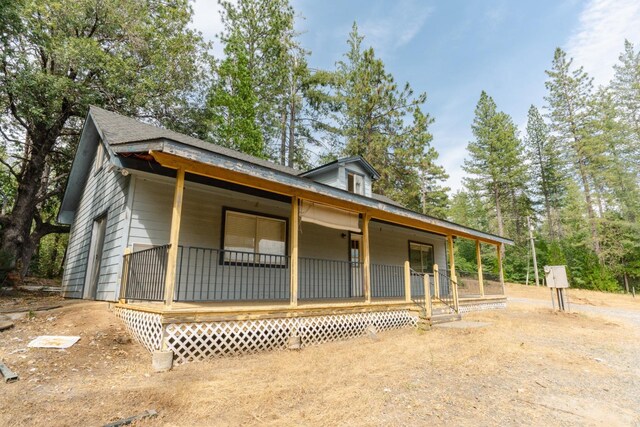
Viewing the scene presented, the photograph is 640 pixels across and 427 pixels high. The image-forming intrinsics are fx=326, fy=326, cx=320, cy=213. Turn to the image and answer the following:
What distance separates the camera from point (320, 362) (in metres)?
5.02

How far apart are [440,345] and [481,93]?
32.5 meters

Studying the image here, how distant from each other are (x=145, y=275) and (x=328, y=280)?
220 inches

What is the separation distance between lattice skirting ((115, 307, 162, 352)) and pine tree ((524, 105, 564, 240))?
38.5 m

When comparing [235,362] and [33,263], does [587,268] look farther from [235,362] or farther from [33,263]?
[33,263]

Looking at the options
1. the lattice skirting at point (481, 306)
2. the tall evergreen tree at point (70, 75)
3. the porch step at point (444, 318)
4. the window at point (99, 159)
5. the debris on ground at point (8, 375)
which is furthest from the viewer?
the tall evergreen tree at point (70, 75)

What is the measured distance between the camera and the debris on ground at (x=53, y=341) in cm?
467

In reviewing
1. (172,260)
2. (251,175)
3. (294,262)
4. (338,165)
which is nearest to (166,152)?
(251,175)

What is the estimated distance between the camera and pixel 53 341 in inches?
190

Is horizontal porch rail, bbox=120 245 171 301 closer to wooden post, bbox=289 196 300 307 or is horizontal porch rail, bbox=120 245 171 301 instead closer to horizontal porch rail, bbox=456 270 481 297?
wooden post, bbox=289 196 300 307

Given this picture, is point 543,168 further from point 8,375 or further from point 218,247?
point 8,375

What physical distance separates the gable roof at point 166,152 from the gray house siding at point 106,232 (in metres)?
0.68

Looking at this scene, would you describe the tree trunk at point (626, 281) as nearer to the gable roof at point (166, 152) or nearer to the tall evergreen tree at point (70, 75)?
the gable roof at point (166, 152)

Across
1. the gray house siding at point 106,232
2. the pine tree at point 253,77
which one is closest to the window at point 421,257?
the gray house siding at point 106,232

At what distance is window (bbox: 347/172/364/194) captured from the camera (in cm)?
1233
